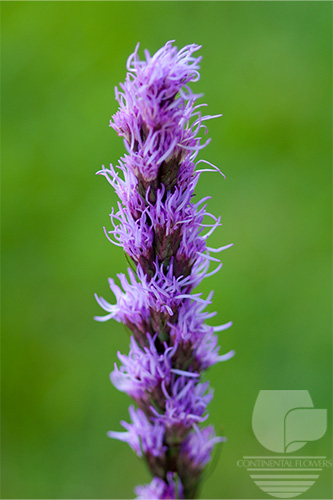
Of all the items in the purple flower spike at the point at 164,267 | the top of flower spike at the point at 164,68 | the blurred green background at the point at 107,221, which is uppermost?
the blurred green background at the point at 107,221

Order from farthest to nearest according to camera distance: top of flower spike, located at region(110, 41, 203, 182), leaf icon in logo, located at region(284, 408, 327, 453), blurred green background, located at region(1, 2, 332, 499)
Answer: blurred green background, located at region(1, 2, 332, 499), leaf icon in logo, located at region(284, 408, 327, 453), top of flower spike, located at region(110, 41, 203, 182)

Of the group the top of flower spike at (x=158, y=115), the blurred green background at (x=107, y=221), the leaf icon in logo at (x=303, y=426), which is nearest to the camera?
the top of flower spike at (x=158, y=115)

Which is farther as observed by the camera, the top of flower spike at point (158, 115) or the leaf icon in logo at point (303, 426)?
the leaf icon in logo at point (303, 426)

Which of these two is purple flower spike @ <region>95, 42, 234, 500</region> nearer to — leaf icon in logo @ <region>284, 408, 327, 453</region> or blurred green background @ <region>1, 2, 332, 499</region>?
leaf icon in logo @ <region>284, 408, 327, 453</region>

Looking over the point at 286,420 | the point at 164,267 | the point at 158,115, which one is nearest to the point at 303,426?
the point at 286,420

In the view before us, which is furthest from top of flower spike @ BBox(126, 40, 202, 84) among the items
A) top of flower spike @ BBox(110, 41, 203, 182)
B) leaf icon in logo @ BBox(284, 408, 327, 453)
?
leaf icon in logo @ BBox(284, 408, 327, 453)

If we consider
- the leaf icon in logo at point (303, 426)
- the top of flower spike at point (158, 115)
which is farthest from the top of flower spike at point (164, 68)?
the leaf icon in logo at point (303, 426)

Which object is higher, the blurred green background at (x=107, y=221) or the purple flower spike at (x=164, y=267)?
the blurred green background at (x=107, y=221)

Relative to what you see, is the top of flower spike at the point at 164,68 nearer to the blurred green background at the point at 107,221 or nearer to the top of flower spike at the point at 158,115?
the top of flower spike at the point at 158,115

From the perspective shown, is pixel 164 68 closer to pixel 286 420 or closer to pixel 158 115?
pixel 158 115
